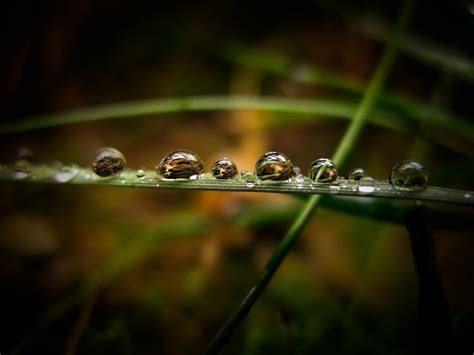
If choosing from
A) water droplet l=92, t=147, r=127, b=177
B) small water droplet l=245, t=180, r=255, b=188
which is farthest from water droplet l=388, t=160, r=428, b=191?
water droplet l=92, t=147, r=127, b=177

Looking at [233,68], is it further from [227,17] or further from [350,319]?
[350,319]

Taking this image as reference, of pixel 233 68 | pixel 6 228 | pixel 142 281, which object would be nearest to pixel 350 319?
pixel 142 281

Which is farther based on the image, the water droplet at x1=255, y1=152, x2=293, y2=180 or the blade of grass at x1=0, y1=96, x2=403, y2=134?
the blade of grass at x1=0, y1=96, x2=403, y2=134

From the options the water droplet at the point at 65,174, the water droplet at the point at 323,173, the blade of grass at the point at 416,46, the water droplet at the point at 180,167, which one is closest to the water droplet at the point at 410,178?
the water droplet at the point at 323,173

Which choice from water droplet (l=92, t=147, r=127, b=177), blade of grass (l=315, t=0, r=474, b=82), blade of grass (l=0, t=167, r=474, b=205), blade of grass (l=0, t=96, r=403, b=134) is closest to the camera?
blade of grass (l=0, t=167, r=474, b=205)

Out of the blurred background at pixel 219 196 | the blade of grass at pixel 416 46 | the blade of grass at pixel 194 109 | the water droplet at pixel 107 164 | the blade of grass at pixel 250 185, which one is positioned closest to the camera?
the blade of grass at pixel 250 185

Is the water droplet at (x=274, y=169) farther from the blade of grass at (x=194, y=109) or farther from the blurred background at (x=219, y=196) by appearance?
the blade of grass at (x=194, y=109)

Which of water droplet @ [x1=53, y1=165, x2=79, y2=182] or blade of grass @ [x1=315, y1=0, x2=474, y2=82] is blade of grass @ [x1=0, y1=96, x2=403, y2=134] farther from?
water droplet @ [x1=53, y1=165, x2=79, y2=182]
